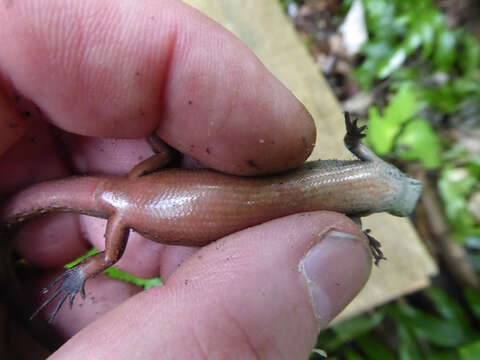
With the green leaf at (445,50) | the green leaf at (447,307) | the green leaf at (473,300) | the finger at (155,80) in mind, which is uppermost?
the green leaf at (445,50)

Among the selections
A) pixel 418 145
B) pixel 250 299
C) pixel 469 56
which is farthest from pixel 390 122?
pixel 250 299

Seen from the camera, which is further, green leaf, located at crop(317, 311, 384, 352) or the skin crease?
green leaf, located at crop(317, 311, 384, 352)

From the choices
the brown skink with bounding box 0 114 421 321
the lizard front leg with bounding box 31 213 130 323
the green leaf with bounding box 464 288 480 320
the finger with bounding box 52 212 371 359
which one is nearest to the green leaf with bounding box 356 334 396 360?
the green leaf with bounding box 464 288 480 320

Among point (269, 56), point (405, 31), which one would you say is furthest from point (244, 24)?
point (405, 31)

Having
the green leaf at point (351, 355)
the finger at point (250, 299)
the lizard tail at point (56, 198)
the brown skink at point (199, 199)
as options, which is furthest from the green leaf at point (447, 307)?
the lizard tail at point (56, 198)

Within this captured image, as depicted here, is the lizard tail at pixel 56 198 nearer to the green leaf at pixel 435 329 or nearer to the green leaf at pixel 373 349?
the green leaf at pixel 373 349

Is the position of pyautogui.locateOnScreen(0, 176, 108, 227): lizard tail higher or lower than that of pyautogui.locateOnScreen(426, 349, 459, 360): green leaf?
higher

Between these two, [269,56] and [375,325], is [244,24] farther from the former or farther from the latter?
[375,325]

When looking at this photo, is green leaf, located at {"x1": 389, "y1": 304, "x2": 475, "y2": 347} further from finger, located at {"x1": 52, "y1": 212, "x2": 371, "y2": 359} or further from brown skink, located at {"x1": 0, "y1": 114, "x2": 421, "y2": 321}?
finger, located at {"x1": 52, "y1": 212, "x2": 371, "y2": 359}

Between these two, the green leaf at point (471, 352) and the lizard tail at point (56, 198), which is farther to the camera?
the green leaf at point (471, 352)
